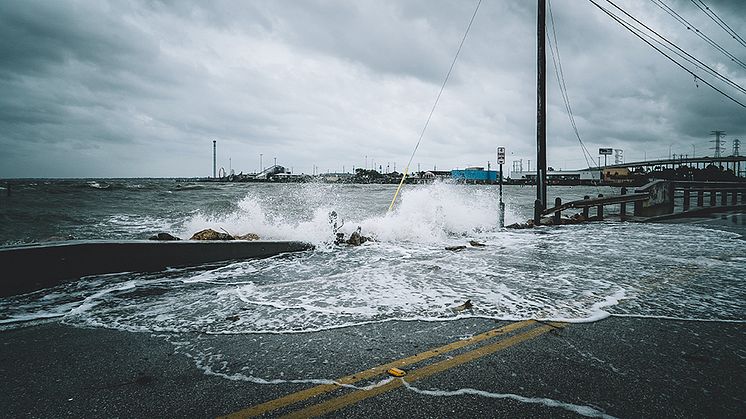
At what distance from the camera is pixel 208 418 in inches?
91.5

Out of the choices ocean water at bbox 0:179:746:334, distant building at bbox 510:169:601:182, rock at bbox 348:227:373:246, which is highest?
distant building at bbox 510:169:601:182

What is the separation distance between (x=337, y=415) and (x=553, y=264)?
6.17m

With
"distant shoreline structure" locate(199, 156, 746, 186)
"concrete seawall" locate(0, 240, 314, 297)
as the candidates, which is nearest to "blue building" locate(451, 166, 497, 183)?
"distant shoreline structure" locate(199, 156, 746, 186)

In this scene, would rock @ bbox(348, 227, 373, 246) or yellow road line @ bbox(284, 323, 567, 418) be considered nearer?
yellow road line @ bbox(284, 323, 567, 418)

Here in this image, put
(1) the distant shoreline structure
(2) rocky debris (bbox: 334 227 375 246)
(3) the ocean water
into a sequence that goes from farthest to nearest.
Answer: (1) the distant shoreline structure < (2) rocky debris (bbox: 334 227 375 246) < (3) the ocean water

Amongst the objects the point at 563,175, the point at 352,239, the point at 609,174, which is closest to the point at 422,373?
the point at 352,239

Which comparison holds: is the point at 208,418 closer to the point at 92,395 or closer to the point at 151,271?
the point at 92,395

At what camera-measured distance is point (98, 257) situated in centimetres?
639

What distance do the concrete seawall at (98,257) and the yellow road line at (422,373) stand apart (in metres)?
5.71

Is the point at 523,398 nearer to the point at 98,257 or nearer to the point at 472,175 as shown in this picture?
the point at 98,257

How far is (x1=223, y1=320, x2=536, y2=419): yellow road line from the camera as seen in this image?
2414mm

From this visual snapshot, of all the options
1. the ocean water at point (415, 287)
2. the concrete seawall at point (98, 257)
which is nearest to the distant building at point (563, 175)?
the ocean water at point (415, 287)

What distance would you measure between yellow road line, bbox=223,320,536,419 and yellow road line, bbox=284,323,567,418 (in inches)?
5.4

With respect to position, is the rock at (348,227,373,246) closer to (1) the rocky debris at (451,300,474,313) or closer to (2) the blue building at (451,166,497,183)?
(1) the rocky debris at (451,300,474,313)
